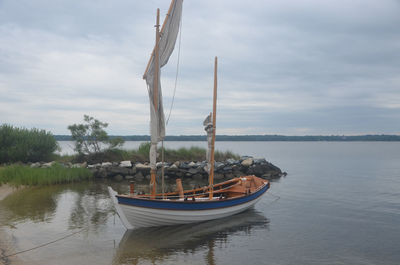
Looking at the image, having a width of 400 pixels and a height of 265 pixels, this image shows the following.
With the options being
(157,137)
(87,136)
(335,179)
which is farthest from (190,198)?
(335,179)

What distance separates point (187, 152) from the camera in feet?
120

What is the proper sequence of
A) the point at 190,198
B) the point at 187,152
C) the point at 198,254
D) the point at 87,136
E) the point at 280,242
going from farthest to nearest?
the point at 187,152
the point at 87,136
the point at 190,198
the point at 280,242
the point at 198,254

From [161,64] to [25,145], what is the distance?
72.2 feet

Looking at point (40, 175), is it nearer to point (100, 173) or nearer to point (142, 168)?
point (100, 173)

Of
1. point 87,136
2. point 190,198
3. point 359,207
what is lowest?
point 359,207

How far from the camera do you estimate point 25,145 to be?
29.8 metres

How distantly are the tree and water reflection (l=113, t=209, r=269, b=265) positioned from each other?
804 inches

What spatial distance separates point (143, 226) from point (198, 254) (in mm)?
3292

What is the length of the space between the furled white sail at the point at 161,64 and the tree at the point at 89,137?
21.1 meters

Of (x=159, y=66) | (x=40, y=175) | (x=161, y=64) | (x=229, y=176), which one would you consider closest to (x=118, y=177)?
(x=40, y=175)

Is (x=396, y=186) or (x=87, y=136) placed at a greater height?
(x=87, y=136)

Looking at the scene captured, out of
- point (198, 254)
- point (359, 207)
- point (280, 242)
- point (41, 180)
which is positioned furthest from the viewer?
point (41, 180)

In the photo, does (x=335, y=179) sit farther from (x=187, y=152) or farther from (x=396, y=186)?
(x=187, y=152)

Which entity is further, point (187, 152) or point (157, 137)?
point (187, 152)
